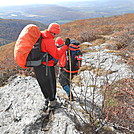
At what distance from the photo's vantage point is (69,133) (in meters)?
2.67

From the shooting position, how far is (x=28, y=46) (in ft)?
8.43

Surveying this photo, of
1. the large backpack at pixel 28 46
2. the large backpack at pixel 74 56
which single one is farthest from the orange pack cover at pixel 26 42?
the large backpack at pixel 74 56

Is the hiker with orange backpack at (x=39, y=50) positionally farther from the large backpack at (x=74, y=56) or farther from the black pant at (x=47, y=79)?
the large backpack at (x=74, y=56)

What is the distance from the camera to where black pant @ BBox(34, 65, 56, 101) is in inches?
121

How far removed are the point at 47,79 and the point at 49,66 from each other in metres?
0.34

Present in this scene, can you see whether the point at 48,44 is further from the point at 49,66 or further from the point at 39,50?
the point at 49,66

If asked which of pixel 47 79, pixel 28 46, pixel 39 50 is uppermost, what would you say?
pixel 28 46

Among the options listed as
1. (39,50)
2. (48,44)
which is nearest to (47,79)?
(39,50)

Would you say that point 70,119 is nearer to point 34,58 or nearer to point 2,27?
point 34,58

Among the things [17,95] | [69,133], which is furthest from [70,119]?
[17,95]

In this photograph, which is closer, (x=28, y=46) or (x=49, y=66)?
(x=28, y=46)

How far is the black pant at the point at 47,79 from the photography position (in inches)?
121

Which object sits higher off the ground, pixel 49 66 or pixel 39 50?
pixel 39 50

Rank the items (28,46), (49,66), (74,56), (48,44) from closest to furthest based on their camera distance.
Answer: (28,46) < (48,44) < (49,66) < (74,56)
